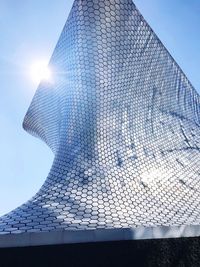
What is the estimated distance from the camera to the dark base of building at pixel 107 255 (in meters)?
3.73

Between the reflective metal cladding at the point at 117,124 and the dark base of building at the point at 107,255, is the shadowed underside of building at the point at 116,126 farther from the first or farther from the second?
the dark base of building at the point at 107,255

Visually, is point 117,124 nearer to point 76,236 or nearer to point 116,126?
point 116,126

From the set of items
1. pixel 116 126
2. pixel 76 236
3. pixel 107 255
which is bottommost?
pixel 107 255

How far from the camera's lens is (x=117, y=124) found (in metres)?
9.88

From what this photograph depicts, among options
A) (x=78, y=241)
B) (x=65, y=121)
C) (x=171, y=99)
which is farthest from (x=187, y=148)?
(x=78, y=241)

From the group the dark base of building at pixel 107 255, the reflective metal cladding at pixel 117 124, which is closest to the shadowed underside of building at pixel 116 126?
the reflective metal cladding at pixel 117 124

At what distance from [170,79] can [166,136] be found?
6.99 feet

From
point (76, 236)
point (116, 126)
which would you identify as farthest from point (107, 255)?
point (116, 126)

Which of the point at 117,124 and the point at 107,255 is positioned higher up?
the point at 117,124

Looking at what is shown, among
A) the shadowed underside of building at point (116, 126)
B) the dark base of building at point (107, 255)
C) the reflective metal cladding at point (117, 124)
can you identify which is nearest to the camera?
the dark base of building at point (107, 255)

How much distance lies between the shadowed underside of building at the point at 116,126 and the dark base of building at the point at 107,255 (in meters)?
2.66

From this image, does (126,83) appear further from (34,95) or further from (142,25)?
(34,95)

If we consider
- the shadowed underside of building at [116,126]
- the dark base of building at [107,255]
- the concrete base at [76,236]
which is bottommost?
the dark base of building at [107,255]

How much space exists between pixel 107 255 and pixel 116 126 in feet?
20.5
